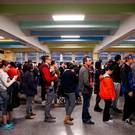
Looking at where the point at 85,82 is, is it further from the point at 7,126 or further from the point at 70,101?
the point at 7,126

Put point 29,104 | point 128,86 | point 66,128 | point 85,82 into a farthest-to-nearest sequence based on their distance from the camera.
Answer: point 29,104 < point 128,86 < point 85,82 < point 66,128

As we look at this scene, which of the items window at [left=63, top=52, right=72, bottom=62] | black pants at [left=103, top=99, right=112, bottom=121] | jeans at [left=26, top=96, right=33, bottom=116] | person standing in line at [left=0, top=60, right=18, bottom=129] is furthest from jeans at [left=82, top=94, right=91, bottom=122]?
window at [left=63, top=52, right=72, bottom=62]

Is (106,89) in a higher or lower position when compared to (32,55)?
lower

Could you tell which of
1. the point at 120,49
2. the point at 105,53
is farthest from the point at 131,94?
the point at 105,53

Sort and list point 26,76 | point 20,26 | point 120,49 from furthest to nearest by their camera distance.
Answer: point 120,49, point 20,26, point 26,76

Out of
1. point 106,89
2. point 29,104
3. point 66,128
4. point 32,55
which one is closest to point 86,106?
point 106,89

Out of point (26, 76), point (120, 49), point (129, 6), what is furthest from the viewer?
point (120, 49)

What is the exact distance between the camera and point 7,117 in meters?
5.59

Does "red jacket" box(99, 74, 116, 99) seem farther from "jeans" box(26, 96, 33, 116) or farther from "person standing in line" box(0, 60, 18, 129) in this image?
"person standing in line" box(0, 60, 18, 129)

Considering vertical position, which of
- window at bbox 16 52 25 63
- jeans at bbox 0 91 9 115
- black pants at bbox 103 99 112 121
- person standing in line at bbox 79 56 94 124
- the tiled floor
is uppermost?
window at bbox 16 52 25 63

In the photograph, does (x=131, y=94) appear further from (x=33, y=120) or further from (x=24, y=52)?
(x=24, y=52)

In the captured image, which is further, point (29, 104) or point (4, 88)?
point (29, 104)

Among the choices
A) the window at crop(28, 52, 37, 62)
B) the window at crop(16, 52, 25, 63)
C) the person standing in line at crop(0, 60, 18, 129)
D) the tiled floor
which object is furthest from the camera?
the window at crop(28, 52, 37, 62)

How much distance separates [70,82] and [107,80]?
840 mm
